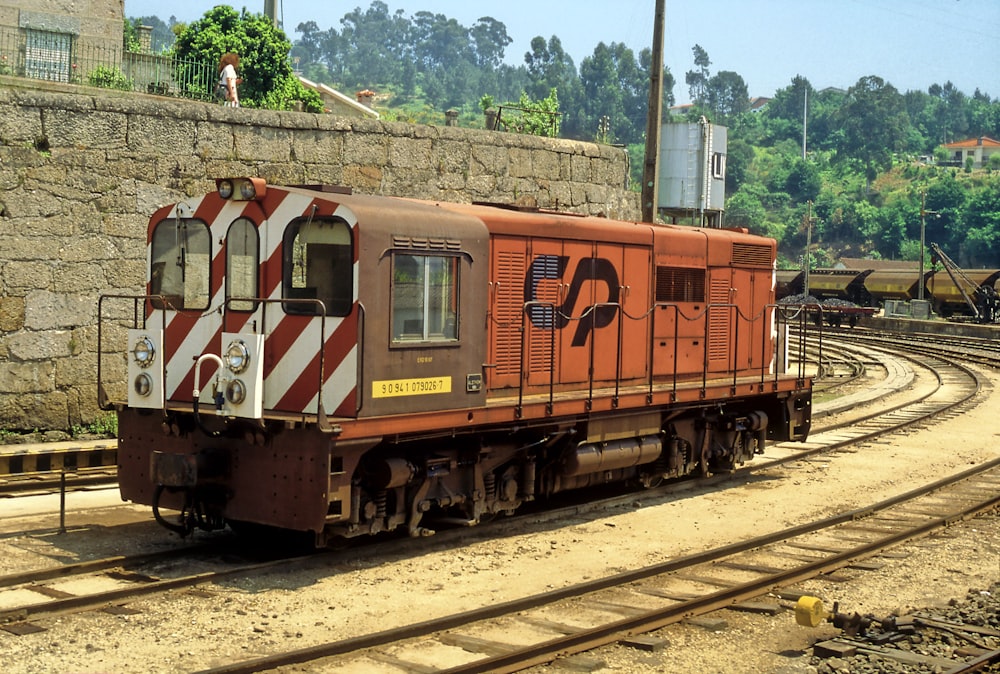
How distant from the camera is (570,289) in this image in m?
12.0

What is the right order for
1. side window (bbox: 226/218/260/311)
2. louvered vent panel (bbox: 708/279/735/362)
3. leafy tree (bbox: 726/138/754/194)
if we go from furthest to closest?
1. leafy tree (bbox: 726/138/754/194)
2. louvered vent panel (bbox: 708/279/735/362)
3. side window (bbox: 226/218/260/311)

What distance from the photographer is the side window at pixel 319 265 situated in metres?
9.17

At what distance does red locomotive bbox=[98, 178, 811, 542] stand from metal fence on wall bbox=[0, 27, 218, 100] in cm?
Answer: 677

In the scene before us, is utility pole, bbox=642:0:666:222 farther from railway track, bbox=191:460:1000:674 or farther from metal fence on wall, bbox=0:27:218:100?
railway track, bbox=191:460:1000:674

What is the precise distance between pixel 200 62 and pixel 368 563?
1031cm

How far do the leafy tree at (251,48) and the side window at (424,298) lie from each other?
41.2ft

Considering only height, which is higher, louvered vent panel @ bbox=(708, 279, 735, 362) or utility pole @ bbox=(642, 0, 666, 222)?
utility pole @ bbox=(642, 0, 666, 222)

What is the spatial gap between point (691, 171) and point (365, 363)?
42.1 meters

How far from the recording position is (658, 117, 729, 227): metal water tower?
156ft

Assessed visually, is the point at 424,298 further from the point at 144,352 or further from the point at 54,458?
the point at 54,458

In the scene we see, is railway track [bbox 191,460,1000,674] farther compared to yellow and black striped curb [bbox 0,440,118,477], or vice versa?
yellow and black striped curb [bbox 0,440,118,477]

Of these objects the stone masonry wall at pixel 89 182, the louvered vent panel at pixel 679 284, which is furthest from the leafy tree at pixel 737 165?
the louvered vent panel at pixel 679 284

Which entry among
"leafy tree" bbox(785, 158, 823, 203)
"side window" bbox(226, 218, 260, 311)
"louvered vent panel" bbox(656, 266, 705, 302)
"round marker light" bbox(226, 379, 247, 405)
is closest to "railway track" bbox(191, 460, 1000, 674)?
"round marker light" bbox(226, 379, 247, 405)

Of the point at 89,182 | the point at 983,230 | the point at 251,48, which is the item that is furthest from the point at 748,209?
the point at 89,182
